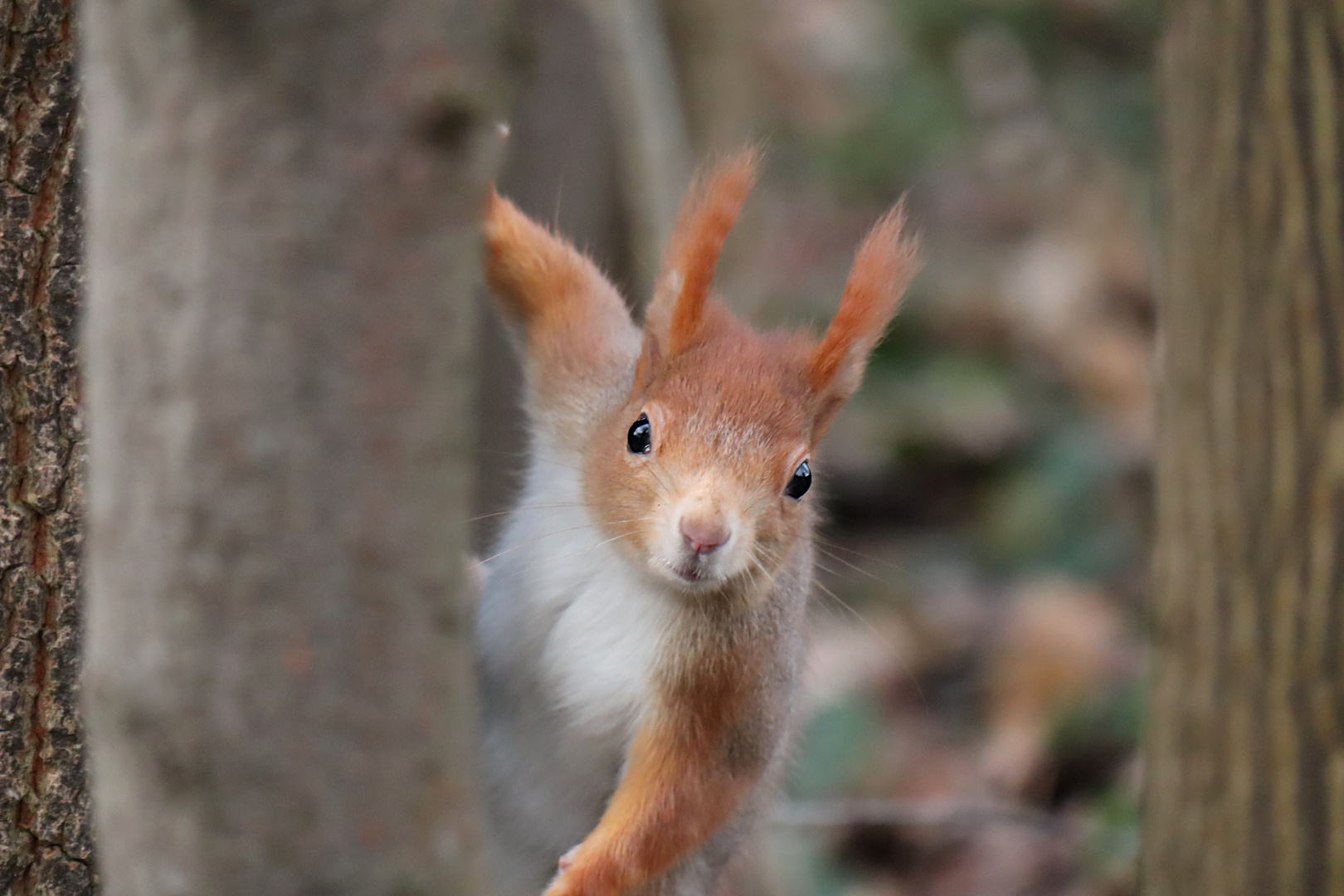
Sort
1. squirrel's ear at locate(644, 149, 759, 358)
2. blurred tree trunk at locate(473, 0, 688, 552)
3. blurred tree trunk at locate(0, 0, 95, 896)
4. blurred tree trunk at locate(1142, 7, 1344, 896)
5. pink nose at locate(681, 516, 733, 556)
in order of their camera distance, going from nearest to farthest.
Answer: blurred tree trunk at locate(0, 0, 95, 896), pink nose at locate(681, 516, 733, 556), squirrel's ear at locate(644, 149, 759, 358), blurred tree trunk at locate(1142, 7, 1344, 896), blurred tree trunk at locate(473, 0, 688, 552)

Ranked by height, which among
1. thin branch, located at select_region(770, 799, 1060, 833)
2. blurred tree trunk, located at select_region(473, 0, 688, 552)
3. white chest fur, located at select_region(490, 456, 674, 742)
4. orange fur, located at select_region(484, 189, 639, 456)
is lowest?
thin branch, located at select_region(770, 799, 1060, 833)

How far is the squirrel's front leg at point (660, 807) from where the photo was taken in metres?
1.88

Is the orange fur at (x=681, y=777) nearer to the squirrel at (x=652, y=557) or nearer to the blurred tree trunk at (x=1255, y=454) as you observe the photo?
the squirrel at (x=652, y=557)

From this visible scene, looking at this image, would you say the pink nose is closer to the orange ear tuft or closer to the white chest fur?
the white chest fur

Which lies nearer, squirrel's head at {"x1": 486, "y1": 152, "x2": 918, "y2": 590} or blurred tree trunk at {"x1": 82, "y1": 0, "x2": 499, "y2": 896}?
blurred tree trunk at {"x1": 82, "y1": 0, "x2": 499, "y2": 896}

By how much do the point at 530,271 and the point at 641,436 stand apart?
0.36m

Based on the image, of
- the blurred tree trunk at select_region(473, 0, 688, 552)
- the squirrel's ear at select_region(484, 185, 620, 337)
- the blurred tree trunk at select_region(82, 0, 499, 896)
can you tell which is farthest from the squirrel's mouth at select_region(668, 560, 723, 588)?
the blurred tree trunk at select_region(473, 0, 688, 552)

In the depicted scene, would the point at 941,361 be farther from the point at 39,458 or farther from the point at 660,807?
the point at 39,458

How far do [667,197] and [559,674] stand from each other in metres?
1.94

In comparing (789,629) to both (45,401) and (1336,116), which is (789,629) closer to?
(45,401)

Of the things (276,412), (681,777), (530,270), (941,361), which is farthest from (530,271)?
(941,361)

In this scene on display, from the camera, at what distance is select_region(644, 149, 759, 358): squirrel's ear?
1.90 meters

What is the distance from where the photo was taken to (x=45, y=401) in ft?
5.47

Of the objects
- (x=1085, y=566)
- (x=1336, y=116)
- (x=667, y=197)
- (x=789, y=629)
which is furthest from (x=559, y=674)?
(x=1085, y=566)
